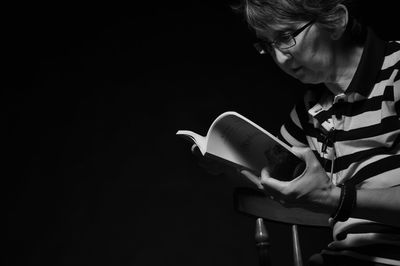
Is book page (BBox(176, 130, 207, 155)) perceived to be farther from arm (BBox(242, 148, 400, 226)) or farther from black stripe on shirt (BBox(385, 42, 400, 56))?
black stripe on shirt (BBox(385, 42, 400, 56))

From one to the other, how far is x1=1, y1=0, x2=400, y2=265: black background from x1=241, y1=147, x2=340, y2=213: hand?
4.03 ft

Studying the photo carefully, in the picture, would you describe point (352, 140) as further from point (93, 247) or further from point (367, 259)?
point (93, 247)

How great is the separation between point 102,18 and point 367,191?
1.54 metres

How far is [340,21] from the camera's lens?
3.71 ft

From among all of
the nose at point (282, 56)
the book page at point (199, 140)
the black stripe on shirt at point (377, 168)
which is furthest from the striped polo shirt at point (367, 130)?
the book page at point (199, 140)

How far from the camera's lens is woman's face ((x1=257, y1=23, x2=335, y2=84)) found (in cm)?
113

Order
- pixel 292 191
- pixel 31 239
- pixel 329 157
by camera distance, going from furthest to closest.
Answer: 1. pixel 31 239
2. pixel 329 157
3. pixel 292 191

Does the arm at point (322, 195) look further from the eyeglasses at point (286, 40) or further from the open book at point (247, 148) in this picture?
the eyeglasses at point (286, 40)

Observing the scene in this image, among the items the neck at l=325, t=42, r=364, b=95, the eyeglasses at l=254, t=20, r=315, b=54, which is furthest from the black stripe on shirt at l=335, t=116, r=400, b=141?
the eyeglasses at l=254, t=20, r=315, b=54

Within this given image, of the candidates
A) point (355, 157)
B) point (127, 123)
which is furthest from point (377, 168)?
point (127, 123)

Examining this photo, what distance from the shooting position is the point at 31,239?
2092 mm

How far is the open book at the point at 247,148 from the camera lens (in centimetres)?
101

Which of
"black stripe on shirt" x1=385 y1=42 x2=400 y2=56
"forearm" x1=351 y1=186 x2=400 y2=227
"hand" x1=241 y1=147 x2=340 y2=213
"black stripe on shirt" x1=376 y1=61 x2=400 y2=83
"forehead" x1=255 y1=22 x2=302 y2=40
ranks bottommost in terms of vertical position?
"forearm" x1=351 y1=186 x2=400 y2=227

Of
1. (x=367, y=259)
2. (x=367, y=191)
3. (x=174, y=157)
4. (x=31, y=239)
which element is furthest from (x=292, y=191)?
(x=31, y=239)
